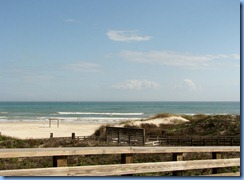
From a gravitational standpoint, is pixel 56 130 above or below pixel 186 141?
below

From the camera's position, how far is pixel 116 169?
5047 mm

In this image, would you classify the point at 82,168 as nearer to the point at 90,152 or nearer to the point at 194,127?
the point at 90,152

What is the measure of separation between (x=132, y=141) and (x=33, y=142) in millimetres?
7152

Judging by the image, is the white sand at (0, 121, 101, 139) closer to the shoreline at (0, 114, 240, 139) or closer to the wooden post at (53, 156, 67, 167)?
the shoreline at (0, 114, 240, 139)

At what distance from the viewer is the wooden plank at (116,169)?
4.62 m

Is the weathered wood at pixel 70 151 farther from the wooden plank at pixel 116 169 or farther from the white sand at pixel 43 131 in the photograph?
the white sand at pixel 43 131

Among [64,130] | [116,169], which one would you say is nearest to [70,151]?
[116,169]

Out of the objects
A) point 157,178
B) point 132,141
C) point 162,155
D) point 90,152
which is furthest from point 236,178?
point 132,141

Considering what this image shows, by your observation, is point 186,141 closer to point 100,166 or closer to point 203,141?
point 203,141

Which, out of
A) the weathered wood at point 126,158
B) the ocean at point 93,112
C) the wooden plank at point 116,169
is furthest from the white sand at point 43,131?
the wooden plank at point 116,169

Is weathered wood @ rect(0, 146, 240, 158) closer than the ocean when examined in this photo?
Yes

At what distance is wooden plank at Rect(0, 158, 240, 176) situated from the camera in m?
4.62

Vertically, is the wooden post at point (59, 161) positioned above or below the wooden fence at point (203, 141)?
above

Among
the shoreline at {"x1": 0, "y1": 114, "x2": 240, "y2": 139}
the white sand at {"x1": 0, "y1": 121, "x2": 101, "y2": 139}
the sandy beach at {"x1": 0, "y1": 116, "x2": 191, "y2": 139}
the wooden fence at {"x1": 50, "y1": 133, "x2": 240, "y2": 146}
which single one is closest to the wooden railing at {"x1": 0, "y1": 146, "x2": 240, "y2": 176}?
the wooden fence at {"x1": 50, "y1": 133, "x2": 240, "y2": 146}
